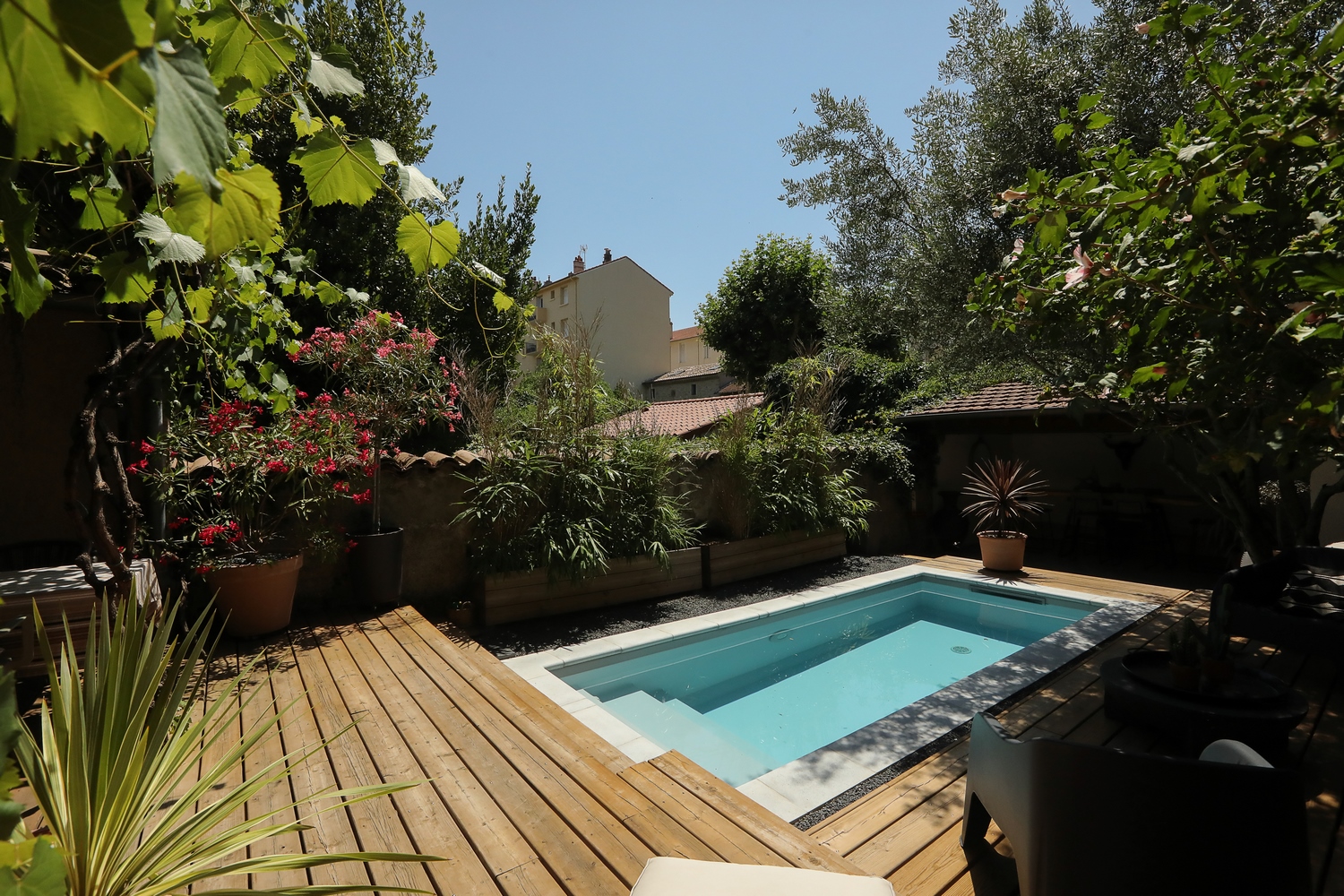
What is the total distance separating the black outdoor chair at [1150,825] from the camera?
1.53 meters

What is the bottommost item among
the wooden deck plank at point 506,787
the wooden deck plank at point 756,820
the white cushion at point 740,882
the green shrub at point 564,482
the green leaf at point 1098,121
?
the wooden deck plank at point 756,820

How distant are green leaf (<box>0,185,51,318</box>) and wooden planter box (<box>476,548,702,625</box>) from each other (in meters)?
4.91

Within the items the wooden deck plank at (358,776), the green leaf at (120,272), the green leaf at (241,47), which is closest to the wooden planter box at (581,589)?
the wooden deck plank at (358,776)

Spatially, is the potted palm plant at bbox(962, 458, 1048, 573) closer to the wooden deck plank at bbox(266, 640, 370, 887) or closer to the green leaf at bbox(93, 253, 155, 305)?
the wooden deck plank at bbox(266, 640, 370, 887)

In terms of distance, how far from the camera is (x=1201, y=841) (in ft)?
5.11

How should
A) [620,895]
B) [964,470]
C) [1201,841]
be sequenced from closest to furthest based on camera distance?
[1201,841] → [620,895] → [964,470]

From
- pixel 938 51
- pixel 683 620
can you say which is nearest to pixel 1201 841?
pixel 683 620

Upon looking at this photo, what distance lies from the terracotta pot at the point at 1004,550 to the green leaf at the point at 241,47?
8429 mm

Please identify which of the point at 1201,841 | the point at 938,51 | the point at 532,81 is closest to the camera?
the point at 1201,841

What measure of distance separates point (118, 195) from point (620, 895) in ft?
7.88

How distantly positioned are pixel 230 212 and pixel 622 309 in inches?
987

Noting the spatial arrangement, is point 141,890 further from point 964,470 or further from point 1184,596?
point 964,470

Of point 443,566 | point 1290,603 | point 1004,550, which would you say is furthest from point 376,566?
point 1004,550

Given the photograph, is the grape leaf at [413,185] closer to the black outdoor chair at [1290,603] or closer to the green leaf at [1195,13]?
the green leaf at [1195,13]
